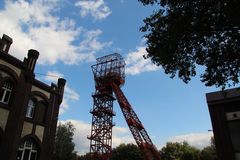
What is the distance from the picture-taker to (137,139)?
36906 mm

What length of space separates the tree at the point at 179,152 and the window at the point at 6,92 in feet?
172

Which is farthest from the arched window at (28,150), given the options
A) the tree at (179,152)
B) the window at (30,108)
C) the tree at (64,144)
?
the tree at (179,152)

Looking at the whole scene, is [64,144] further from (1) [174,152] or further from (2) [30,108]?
(2) [30,108]

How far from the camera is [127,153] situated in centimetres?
6231

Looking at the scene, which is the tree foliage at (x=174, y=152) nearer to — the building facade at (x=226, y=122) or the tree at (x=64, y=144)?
the tree at (x=64, y=144)

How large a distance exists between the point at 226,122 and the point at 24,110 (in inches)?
644

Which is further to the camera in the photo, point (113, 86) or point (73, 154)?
point (73, 154)

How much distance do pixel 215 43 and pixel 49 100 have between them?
16.9 m

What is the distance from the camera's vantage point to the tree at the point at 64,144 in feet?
175

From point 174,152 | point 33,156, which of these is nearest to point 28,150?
point 33,156

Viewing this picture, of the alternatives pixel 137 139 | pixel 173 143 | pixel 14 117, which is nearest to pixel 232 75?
pixel 14 117

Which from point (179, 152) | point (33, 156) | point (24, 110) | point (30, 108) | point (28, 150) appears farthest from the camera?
point (179, 152)

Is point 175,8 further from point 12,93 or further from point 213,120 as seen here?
point 12,93

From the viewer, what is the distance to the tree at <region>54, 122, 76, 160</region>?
53469mm
